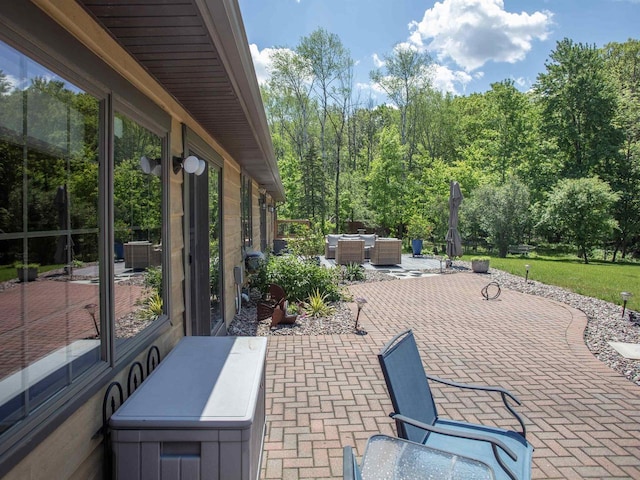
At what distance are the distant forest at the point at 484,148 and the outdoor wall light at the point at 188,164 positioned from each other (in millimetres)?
18687

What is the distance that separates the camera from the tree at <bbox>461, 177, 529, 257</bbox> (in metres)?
20.1

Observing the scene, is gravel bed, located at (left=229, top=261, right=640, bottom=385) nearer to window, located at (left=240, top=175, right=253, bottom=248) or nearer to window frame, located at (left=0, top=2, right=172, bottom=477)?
window, located at (left=240, top=175, right=253, bottom=248)

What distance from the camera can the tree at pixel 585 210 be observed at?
725 inches

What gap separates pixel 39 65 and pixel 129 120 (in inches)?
33.9

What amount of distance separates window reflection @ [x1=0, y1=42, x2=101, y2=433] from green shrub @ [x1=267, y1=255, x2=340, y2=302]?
5303 mm

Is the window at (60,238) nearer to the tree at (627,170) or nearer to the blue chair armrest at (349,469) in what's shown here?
the blue chair armrest at (349,469)

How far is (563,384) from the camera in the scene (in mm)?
4094

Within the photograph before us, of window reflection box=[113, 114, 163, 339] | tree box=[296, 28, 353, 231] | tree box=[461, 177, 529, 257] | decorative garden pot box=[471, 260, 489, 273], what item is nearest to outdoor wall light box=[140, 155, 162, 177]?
window reflection box=[113, 114, 163, 339]

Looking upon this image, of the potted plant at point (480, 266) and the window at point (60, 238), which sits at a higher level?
the window at point (60, 238)

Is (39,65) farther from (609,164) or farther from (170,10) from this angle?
(609,164)

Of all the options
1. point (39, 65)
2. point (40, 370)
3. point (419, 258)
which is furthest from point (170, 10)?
point (419, 258)

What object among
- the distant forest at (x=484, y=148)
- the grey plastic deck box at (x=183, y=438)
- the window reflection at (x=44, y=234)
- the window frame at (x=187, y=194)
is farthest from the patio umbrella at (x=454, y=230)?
the window reflection at (x=44, y=234)

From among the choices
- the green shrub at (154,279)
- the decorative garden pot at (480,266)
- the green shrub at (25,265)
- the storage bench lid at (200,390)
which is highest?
the green shrub at (25,265)

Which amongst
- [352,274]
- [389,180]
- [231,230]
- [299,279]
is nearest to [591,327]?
[299,279]
